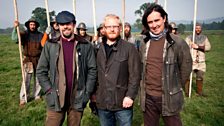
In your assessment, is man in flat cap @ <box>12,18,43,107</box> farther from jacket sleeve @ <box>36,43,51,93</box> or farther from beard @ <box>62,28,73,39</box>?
beard @ <box>62,28,73,39</box>

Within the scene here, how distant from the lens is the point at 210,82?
10883 millimetres

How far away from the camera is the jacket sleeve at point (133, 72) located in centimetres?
351

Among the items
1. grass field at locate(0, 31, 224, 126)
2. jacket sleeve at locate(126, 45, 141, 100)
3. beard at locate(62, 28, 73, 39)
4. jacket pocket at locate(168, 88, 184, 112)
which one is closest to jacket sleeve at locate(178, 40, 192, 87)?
jacket pocket at locate(168, 88, 184, 112)

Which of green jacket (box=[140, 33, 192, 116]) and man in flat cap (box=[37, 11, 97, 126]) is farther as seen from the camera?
man in flat cap (box=[37, 11, 97, 126])

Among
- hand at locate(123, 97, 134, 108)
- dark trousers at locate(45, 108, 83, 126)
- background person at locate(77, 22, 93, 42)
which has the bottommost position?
dark trousers at locate(45, 108, 83, 126)

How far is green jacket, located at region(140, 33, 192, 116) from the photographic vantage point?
341cm

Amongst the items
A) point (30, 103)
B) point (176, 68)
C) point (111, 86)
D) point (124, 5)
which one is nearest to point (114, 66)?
point (111, 86)

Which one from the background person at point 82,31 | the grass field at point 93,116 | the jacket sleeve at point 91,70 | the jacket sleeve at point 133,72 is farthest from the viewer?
the background person at point 82,31

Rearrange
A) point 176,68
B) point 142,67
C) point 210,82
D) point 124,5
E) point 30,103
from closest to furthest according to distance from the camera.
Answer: point 176,68, point 142,67, point 124,5, point 30,103, point 210,82

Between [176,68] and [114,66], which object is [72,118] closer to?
[114,66]

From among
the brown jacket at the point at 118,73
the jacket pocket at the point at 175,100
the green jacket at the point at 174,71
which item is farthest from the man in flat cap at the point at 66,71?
→ the jacket pocket at the point at 175,100

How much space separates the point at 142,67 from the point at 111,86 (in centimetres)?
61

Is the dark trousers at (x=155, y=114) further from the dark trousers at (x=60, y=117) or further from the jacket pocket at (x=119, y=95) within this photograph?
the dark trousers at (x=60, y=117)

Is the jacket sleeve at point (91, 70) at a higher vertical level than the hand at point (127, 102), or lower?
higher
